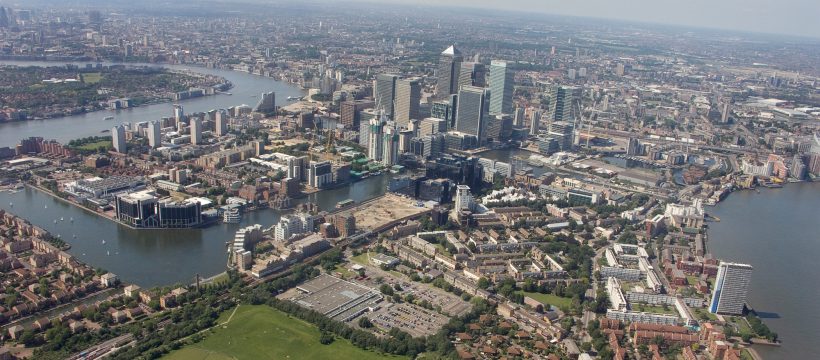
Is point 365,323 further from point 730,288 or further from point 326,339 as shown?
point 730,288

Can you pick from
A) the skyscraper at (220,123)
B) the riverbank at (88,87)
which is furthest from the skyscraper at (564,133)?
the riverbank at (88,87)

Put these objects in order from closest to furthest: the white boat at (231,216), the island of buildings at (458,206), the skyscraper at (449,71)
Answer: the island of buildings at (458,206) → the white boat at (231,216) → the skyscraper at (449,71)

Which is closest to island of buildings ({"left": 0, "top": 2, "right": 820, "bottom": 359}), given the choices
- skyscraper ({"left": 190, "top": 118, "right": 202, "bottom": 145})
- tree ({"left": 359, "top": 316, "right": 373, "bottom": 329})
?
tree ({"left": 359, "top": 316, "right": 373, "bottom": 329})


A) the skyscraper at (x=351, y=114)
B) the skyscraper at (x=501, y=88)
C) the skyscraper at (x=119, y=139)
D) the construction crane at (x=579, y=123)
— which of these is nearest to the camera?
the skyscraper at (x=119, y=139)

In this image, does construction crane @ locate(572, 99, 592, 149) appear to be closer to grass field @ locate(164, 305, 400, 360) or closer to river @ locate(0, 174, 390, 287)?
river @ locate(0, 174, 390, 287)

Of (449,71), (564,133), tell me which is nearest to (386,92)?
(449,71)

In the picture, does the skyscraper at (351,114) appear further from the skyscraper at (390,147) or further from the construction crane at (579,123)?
the construction crane at (579,123)

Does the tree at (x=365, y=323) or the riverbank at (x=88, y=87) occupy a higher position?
the riverbank at (x=88, y=87)
